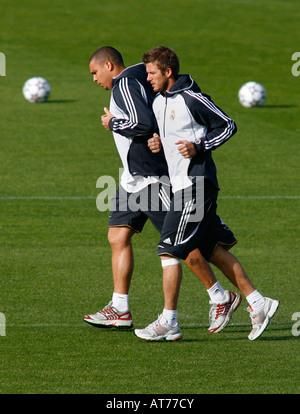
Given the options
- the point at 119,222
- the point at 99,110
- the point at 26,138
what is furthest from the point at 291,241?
the point at 99,110

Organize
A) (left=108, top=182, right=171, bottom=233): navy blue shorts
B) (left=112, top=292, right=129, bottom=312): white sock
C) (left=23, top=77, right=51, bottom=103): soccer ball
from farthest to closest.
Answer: (left=23, top=77, right=51, bottom=103): soccer ball < (left=112, top=292, right=129, bottom=312): white sock < (left=108, top=182, right=171, bottom=233): navy blue shorts

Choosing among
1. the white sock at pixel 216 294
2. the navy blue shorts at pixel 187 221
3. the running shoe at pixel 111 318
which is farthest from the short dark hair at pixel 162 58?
the running shoe at pixel 111 318

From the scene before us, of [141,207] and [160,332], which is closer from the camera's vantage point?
[160,332]

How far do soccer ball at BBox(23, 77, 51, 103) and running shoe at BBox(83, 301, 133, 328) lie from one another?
45.5ft

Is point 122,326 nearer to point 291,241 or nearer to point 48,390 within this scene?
point 48,390

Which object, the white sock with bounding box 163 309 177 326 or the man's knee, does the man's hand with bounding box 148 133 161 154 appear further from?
the white sock with bounding box 163 309 177 326

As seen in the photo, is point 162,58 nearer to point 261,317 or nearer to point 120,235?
point 120,235

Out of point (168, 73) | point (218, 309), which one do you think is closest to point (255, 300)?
Answer: point (218, 309)

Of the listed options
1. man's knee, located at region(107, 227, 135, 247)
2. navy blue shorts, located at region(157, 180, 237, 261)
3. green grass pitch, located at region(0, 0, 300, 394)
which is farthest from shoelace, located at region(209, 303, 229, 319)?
man's knee, located at region(107, 227, 135, 247)

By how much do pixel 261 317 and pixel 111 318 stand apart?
1302mm

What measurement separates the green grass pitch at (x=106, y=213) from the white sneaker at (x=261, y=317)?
10 centimetres

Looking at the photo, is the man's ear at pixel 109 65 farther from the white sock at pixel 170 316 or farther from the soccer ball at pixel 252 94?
the soccer ball at pixel 252 94

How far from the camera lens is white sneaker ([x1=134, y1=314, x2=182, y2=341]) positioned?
6906mm

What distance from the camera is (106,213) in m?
12.5
